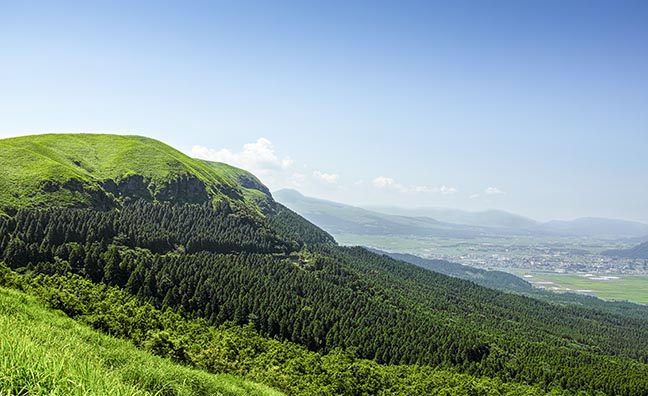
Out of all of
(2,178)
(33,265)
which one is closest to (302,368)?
(33,265)

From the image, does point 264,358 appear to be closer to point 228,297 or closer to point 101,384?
point 228,297

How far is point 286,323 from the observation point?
5399 inches

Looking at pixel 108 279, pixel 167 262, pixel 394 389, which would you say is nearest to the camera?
pixel 394 389

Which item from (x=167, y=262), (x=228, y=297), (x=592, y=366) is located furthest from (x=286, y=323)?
(x=592, y=366)

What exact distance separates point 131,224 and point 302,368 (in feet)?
385

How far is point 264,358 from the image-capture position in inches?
3179

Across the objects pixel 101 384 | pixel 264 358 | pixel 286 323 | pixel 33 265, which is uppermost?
pixel 101 384

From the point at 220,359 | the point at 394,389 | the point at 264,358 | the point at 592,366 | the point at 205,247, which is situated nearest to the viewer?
the point at 220,359

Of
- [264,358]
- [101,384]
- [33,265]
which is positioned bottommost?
[264,358]

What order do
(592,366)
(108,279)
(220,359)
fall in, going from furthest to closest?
1. (592,366)
2. (108,279)
3. (220,359)

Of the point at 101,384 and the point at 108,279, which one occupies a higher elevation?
the point at 101,384

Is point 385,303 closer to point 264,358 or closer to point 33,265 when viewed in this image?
point 264,358

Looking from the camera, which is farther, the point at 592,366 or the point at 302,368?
the point at 592,366

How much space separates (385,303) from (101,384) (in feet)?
643
